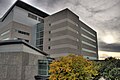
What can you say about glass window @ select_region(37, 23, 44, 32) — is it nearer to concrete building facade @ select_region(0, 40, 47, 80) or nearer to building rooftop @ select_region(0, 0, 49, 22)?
building rooftop @ select_region(0, 0, 49, 22)

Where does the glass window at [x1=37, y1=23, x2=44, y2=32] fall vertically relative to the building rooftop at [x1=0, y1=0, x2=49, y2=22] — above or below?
below

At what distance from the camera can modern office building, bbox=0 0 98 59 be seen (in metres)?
49.6

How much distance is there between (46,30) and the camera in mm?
55219

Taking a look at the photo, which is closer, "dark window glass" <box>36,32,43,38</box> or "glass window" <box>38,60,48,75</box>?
"glass window" <box>38,60,48,75</box>

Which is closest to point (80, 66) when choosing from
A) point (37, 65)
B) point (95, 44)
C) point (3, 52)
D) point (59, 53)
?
point (37, 65)

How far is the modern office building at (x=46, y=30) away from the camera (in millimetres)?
49562

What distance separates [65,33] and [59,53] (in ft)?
24.6

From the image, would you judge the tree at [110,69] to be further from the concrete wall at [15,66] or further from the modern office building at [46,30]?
the modern office building at [46,30]

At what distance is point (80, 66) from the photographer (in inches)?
731

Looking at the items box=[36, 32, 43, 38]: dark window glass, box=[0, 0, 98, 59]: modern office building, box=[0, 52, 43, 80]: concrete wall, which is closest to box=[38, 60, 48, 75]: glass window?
box=[0, 52, 43, 80]: concrete wall

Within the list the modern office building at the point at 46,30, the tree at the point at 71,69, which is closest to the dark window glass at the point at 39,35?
the modern office building at the point at 46,30

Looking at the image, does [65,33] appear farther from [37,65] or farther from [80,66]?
[80,66]

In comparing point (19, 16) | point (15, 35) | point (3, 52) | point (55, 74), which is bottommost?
→ point (55, 74)

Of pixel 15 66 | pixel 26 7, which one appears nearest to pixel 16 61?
pixel 15 66
